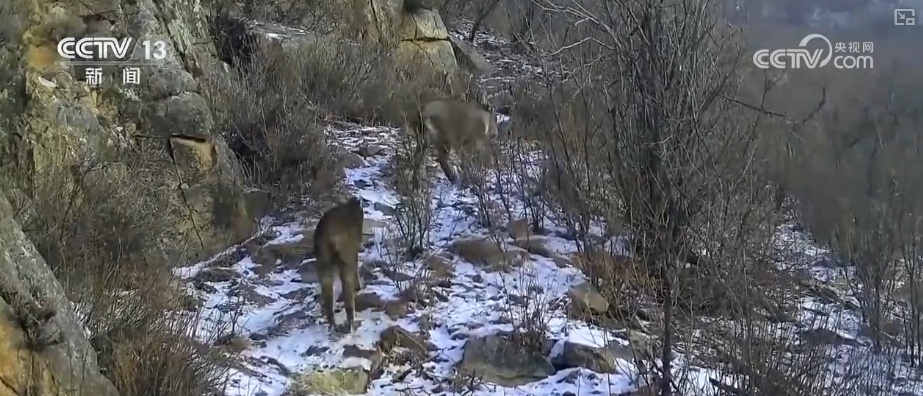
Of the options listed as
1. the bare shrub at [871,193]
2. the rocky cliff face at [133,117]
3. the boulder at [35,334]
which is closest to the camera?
the boulder at [35,334]

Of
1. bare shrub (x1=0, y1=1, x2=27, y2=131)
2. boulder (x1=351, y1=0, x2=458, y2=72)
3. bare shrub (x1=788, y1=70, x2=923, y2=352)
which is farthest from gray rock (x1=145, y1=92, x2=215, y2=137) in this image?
bare shrub (x1=788, y1=70, x2=923, y2=352)

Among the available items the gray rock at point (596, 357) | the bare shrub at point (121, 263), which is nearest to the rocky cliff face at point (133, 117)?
the bare shrub at point (121, 263)

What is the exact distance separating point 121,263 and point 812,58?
7197 millimetres

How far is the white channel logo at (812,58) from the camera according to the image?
28.8ft

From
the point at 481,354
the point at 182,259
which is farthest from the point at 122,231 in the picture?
the point at 481,354

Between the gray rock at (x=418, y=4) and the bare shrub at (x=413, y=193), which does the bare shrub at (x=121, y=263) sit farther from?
the gray rock at (x=418, y=4)

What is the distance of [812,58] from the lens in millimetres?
9453

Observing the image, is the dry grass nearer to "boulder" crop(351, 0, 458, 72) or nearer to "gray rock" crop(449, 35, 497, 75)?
"boulder" crop(351, 0, 458, 72)

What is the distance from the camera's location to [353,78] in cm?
959

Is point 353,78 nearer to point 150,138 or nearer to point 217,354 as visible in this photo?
point 150,138

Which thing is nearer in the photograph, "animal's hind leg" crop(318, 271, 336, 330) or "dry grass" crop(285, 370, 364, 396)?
"dry grass" crop(285, 370, 364, 396)

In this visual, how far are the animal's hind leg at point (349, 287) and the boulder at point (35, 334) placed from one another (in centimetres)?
168

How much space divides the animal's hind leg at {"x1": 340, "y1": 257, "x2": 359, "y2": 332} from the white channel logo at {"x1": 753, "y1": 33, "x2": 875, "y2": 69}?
4804 mm

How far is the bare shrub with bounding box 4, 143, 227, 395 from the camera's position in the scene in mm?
4070
